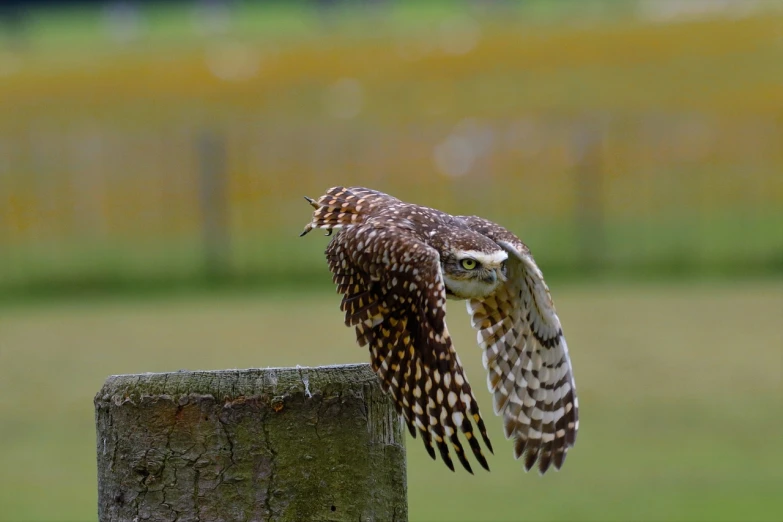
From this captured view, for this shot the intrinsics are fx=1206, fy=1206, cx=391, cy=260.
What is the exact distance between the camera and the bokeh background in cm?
844

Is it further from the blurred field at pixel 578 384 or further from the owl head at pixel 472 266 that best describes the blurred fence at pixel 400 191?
the owl head at pixel 472 266

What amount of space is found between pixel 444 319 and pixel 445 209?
1507 cm

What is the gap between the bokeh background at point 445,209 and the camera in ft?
27.7

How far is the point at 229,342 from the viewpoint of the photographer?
39.9 ft

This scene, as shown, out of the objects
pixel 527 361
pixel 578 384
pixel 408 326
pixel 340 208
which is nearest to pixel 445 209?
pixel 578 384

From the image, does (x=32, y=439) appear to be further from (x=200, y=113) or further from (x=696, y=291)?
(x=200, y=113)

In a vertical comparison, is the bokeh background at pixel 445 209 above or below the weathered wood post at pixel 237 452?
above

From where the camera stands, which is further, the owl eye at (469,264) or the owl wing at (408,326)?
the owl eye at (469,264)

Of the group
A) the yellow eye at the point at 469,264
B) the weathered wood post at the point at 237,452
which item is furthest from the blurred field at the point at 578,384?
the weathered wood post at the point at 237,452

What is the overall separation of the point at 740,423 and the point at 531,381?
195 inches

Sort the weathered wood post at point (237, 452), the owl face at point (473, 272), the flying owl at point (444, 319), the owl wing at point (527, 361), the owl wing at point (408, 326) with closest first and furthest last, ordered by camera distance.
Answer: the weathered wood post at point (237, 452) → the owl wing at point (408, 326) → the flying owl at point (444, 319) → the owl wing at point (527, 361) → the owl face at point (473, 272)

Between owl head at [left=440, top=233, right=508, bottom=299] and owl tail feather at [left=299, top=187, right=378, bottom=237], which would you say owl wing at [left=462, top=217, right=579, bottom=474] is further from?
owl tail feather at [left=299, top=187, right=378, bottom=237]

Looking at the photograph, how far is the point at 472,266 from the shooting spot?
473 cm

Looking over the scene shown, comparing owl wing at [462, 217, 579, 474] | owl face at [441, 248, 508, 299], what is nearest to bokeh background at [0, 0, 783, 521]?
owl wing at [462, 217, 579, 474]
